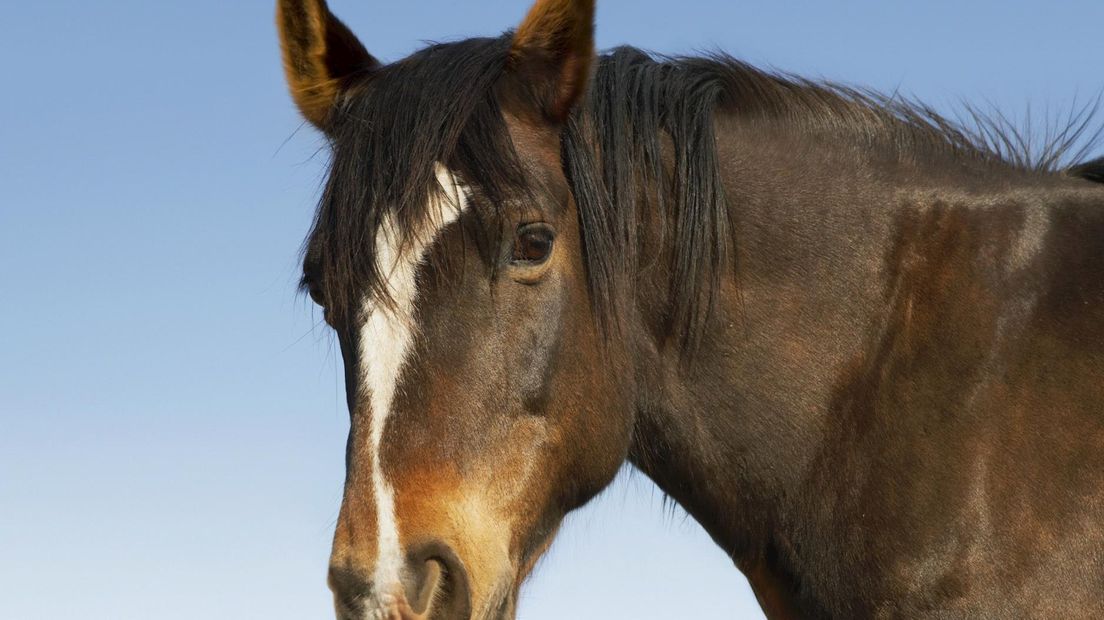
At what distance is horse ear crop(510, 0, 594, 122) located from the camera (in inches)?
171

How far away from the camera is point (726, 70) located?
483 cm

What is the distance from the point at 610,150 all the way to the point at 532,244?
57cm

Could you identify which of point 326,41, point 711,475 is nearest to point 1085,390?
point 711,475

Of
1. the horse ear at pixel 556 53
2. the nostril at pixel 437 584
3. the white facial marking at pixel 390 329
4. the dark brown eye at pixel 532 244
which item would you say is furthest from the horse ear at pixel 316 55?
the nostril at pixel 437 584

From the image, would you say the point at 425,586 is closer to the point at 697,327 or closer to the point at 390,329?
→ the point at 390,329

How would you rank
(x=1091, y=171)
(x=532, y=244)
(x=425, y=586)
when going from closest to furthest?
(x=425, y=586) < (x=532, y=244) < (x=1091, y=171)

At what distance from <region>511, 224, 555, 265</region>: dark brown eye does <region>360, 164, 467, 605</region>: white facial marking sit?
22cm

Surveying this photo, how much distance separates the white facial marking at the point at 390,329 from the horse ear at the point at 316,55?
975 millimetres

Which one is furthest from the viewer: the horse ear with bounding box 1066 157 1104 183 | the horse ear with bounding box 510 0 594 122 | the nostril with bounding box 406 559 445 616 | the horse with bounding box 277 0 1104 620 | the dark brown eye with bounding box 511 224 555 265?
the horse ear with bounding box 1066 157 1104 183

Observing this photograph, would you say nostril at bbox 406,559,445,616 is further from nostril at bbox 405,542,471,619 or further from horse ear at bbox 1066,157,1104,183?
horse ear at bbox 1066,157,1104,183

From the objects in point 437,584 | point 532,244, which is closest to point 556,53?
point 532,244

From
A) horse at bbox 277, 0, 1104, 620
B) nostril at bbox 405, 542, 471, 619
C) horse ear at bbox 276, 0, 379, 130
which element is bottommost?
nostril at bbox 405, 542, 471, 619

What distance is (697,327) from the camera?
441 centimetres

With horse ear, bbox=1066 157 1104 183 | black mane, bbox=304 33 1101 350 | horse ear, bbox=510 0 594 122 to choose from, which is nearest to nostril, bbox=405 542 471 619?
black mane, bbox=304 33 1101 350
